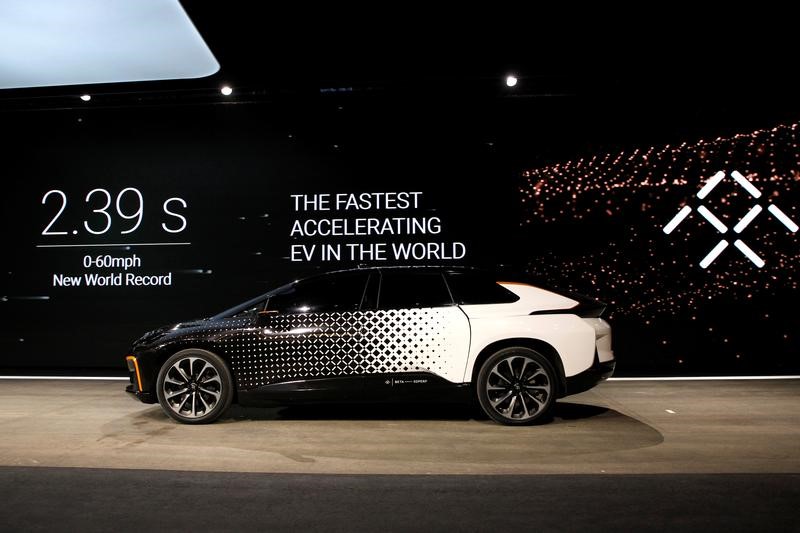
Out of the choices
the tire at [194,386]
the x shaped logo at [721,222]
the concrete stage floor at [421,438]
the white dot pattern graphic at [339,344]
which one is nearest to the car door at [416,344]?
the white dot pattern graphic at [339,344]


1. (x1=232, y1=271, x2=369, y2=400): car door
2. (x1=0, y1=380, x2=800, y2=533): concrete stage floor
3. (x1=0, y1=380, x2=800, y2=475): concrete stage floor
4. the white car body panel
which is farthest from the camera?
(x1=232, y1=271, x2=369, y2=400): car door

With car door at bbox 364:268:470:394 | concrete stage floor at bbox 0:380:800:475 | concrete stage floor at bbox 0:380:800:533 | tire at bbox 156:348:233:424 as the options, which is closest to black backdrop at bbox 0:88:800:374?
concrete stage floor at bbox 0:380:800:475

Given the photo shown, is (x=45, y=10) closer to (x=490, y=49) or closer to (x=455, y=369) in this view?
(x=490, y=49)

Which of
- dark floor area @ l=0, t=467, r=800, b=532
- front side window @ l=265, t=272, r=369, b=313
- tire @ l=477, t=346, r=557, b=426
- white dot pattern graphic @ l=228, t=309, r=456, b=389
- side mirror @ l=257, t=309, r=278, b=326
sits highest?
front side window @ l=265, t=272, r=369, b=313

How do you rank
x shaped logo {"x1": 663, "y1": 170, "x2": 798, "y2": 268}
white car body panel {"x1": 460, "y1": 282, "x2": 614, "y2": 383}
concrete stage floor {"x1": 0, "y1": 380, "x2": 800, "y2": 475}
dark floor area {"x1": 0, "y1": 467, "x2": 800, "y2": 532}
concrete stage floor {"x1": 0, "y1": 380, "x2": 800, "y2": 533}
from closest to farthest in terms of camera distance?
dark floor area {"x1": 0, "y1": 467, "x2": 800, "y2": 532} → concrete stage floor {"x1": 0, "y1": 380, "x2": 800, "y2": 533} → concrete stage floor {"x1": 0, "y1": 380, "x2": 800, "y2": 475} → white car body panel {"x1": 460, "y1": 282, "x2": 614, "y2": 383} → x shaped logo {"x1": 663, "y1": 170, "x2": 798, "y2": 268}

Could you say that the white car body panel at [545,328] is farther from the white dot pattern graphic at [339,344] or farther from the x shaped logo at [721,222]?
the x shaped logo at [721,222]

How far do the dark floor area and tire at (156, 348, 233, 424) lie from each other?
197cm

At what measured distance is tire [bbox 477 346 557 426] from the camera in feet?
22.8

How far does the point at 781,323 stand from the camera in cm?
1057

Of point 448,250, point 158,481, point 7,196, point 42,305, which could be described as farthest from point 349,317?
point 7,196

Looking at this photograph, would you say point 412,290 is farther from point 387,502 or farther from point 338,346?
point 387,502

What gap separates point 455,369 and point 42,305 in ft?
24.8

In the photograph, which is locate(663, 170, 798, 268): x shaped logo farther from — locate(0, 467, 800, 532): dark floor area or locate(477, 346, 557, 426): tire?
locate(0, 467, 800, 532): dark floor area

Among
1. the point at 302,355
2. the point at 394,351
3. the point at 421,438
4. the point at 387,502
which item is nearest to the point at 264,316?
the point at 302,355
